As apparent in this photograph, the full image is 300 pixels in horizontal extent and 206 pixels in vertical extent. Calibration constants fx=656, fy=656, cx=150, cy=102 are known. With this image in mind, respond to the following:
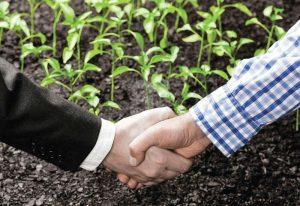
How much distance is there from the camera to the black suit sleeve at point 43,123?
1988mm

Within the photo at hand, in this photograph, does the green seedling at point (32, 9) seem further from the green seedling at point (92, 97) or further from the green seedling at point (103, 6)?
the green seedling at point (92, 97)

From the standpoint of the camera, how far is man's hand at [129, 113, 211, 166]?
2.18 m

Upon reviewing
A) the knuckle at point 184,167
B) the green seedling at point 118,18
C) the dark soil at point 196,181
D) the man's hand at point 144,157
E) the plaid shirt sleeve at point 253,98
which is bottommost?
the dark soil at point 196,181

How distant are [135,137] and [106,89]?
1.51 feet

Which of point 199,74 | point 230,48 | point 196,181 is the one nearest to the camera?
point 196,181

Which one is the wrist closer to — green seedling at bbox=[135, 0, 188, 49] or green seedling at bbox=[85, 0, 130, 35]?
green seedling at bbox=[135, 0, 188, 49]

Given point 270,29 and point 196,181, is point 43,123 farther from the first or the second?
point 270,29

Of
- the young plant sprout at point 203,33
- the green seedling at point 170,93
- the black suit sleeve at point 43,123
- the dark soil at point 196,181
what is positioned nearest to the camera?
the black suit sleeve at point 43,123

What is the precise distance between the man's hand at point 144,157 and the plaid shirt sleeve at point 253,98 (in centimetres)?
16

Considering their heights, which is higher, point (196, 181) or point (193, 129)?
point (193, 129)

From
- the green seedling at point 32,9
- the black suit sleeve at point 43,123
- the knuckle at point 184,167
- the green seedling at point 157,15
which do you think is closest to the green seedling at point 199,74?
the green seedling at point 157,15

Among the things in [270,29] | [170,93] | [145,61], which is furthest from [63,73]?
[270,29]

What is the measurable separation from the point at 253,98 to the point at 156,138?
352 millimetres

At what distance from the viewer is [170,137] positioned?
2195 mm
